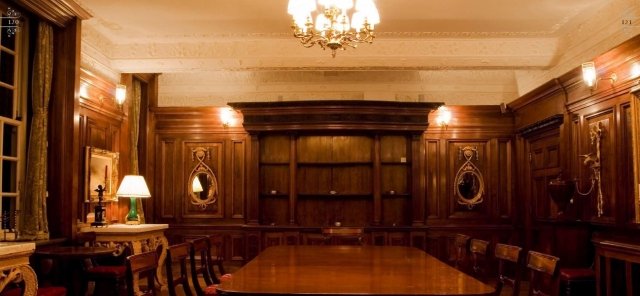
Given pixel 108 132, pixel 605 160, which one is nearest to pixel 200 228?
pixel 108 132

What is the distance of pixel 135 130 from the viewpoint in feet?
29.9

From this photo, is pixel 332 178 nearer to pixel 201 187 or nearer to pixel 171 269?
pixel 201 187

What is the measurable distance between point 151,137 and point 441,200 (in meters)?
4.62

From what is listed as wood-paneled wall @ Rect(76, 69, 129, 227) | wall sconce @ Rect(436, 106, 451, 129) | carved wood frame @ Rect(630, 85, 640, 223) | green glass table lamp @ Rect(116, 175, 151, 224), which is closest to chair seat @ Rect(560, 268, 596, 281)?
carved wood frame @ Rect(630, 85, 640, 223)

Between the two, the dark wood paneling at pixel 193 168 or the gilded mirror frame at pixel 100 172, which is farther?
the dark wood paneling at pixel 193 168

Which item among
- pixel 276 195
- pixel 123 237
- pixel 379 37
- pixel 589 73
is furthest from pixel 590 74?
pixel 123 237

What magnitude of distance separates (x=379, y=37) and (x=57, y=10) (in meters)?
3.82

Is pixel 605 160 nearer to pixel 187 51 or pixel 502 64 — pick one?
pixel 502 64

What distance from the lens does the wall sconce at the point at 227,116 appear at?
974cm

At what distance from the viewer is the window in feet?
19.4

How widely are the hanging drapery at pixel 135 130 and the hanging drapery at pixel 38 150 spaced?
2.62 metres

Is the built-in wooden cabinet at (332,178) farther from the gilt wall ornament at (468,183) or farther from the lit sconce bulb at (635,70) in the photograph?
the lit sconce bulb at (635,70)

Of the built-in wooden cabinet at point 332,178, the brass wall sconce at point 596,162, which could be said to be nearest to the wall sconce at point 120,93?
the built-in wooden cabinet at point 332,178

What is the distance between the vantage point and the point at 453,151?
9.73 meters
